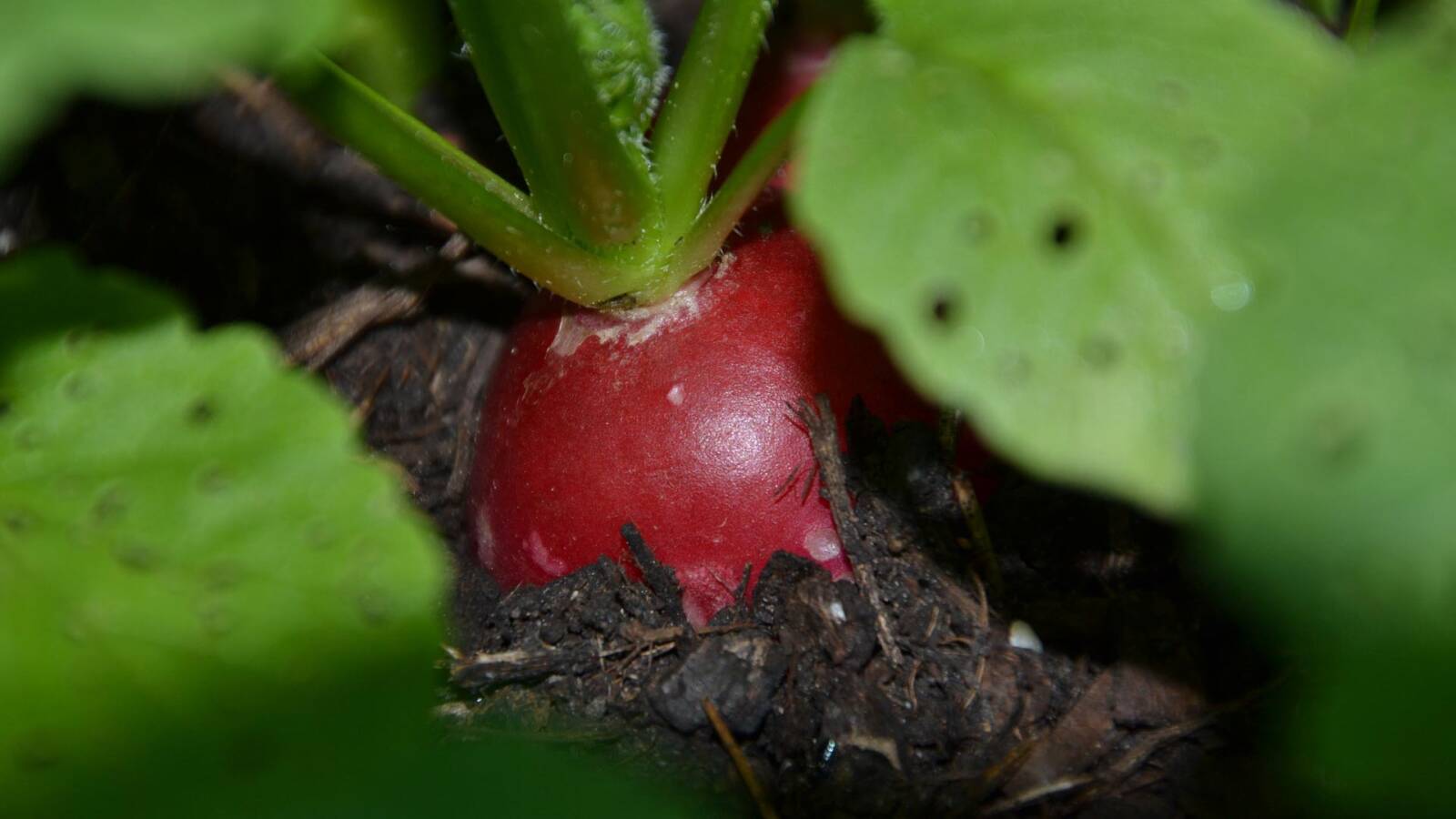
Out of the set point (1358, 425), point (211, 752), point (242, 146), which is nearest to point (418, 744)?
point (211, 752)

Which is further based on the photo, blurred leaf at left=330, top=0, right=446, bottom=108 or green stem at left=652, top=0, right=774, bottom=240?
blurred leaf at left=330, top=0, right=446, bottom=108

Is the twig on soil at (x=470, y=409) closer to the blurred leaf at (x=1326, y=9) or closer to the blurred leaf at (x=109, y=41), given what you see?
the blurred leaf at (x=109, y=41)

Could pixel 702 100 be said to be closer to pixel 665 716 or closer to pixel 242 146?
pixel 665 716

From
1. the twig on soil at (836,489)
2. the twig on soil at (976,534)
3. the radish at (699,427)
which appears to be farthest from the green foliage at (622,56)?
the twig on soil at (976,534)

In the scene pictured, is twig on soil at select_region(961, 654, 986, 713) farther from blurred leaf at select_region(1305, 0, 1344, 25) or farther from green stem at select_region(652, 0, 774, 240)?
blurred leaf at select_region(1305, 0, 1344, 25)

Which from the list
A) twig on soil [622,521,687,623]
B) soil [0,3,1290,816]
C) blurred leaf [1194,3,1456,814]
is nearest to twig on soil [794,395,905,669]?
soil [0,3,1290,816]

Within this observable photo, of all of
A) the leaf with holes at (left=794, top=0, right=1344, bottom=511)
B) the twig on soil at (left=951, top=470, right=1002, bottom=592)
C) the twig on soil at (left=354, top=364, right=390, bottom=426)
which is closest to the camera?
the leaf with holes at (left=794, top=0, right=1344, bottom=511)

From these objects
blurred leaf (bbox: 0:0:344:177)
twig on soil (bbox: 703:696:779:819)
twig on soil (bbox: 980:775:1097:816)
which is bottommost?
twig on soil (bbox: 980:775:1097:816)

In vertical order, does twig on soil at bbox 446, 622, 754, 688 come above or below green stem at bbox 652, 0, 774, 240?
below
